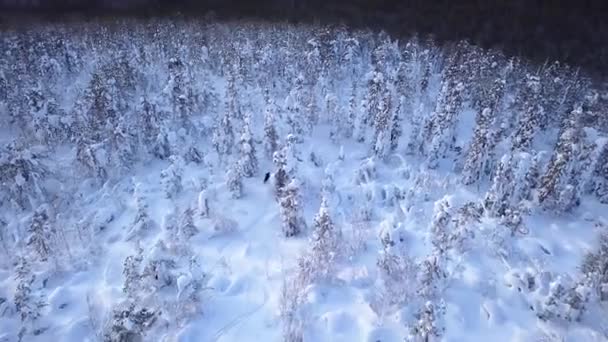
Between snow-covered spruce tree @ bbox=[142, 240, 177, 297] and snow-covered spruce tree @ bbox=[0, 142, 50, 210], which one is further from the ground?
snow-covered spruce tree @ bbox=[0, 142, 50, 210]

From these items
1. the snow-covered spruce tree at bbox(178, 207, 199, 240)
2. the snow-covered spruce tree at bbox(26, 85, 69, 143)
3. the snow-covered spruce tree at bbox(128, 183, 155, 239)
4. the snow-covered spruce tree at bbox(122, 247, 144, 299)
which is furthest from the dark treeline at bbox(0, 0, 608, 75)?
the snow-covered spruce tree at bbox(122, 247, 144, 299)

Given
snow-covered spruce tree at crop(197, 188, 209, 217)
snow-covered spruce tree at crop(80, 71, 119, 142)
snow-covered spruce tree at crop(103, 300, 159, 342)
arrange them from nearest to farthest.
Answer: snow-covered spruce tree at crop(103, 300, 159, 342), snow-covered spruce tree at crop(197, 188, 209, 217), snow-covered spruce tree at crop(80, 71, 119, 142)

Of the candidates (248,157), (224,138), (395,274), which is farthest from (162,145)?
(395,274)

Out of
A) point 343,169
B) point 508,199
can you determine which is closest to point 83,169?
point 343,169

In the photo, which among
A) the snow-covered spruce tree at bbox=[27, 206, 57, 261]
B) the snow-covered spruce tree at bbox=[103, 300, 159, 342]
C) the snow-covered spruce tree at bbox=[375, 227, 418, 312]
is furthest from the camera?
the snow-covered spruce tree at bbox=[27, 206, 57, 261]

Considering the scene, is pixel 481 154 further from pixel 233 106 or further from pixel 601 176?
pixel 233 106

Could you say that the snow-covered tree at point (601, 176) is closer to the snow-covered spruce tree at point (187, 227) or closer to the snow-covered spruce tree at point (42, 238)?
the snow-covered spruce tree at point (187, 227)

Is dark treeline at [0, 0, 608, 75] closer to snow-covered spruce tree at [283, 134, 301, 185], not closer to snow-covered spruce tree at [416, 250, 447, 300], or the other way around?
snow-covered spruce tree at [283, 134, 301, 185]

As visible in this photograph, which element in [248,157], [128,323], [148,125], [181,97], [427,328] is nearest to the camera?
[427,328]
